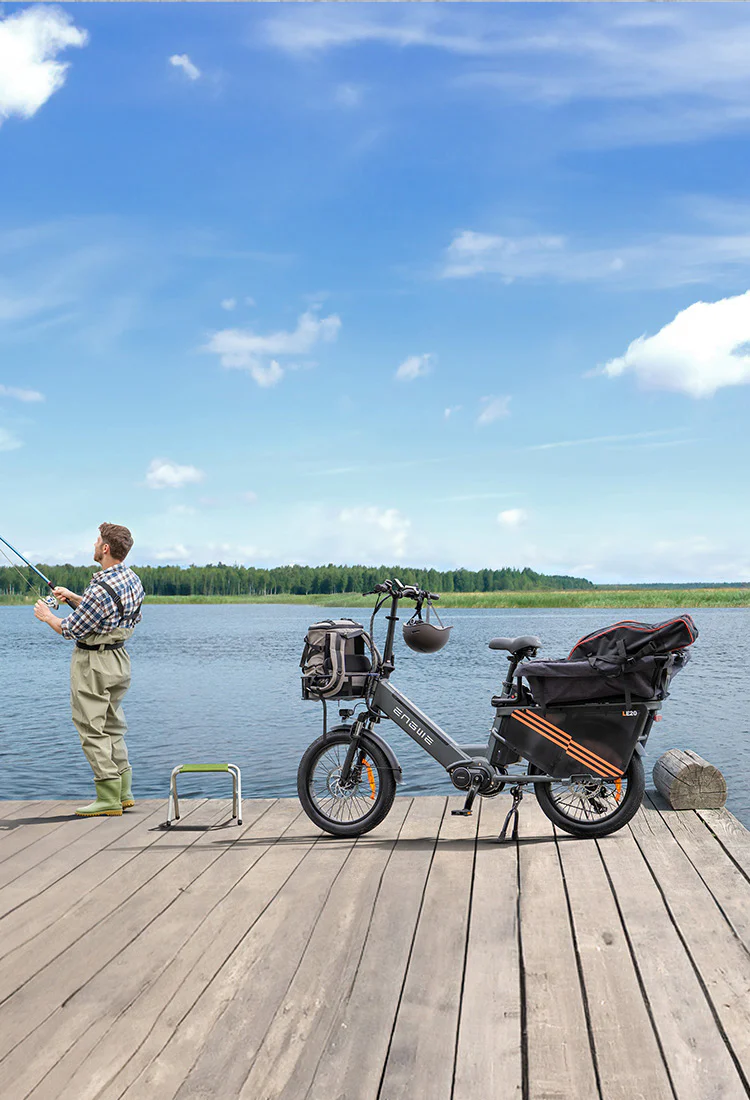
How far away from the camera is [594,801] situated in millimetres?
4984

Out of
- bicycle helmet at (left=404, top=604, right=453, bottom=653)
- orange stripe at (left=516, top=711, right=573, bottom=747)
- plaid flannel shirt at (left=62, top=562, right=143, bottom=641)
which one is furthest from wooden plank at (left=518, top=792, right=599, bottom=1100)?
plaid flannel shirt at (left=62, top=562, right=143, bottom=641)

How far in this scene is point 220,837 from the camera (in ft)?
16.7

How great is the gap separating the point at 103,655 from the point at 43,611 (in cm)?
43

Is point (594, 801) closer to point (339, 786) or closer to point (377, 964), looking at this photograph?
point (339, 786)

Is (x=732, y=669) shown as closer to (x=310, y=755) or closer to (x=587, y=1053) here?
(x=310, y=755)

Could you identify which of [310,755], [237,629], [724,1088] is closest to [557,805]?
[310,755]

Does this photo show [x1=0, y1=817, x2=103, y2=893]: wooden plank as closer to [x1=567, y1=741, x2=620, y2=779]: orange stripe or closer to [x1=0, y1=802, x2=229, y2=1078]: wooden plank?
[x1=0, y1=802, x2=229, y2=1078]: wooden plank

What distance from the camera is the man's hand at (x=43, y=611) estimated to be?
5355 millimetres

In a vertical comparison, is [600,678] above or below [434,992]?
above

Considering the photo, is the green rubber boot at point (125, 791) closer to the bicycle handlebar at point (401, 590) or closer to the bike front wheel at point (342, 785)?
the bike front wheel at point (342, 785)

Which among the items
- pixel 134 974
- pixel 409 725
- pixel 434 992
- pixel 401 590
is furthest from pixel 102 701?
pixel 434 992

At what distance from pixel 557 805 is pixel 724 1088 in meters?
2.49

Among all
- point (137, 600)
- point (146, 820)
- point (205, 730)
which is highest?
point (137, 600)

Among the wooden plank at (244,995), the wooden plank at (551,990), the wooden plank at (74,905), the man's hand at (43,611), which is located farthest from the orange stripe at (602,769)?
the man's hand at (43,611)
